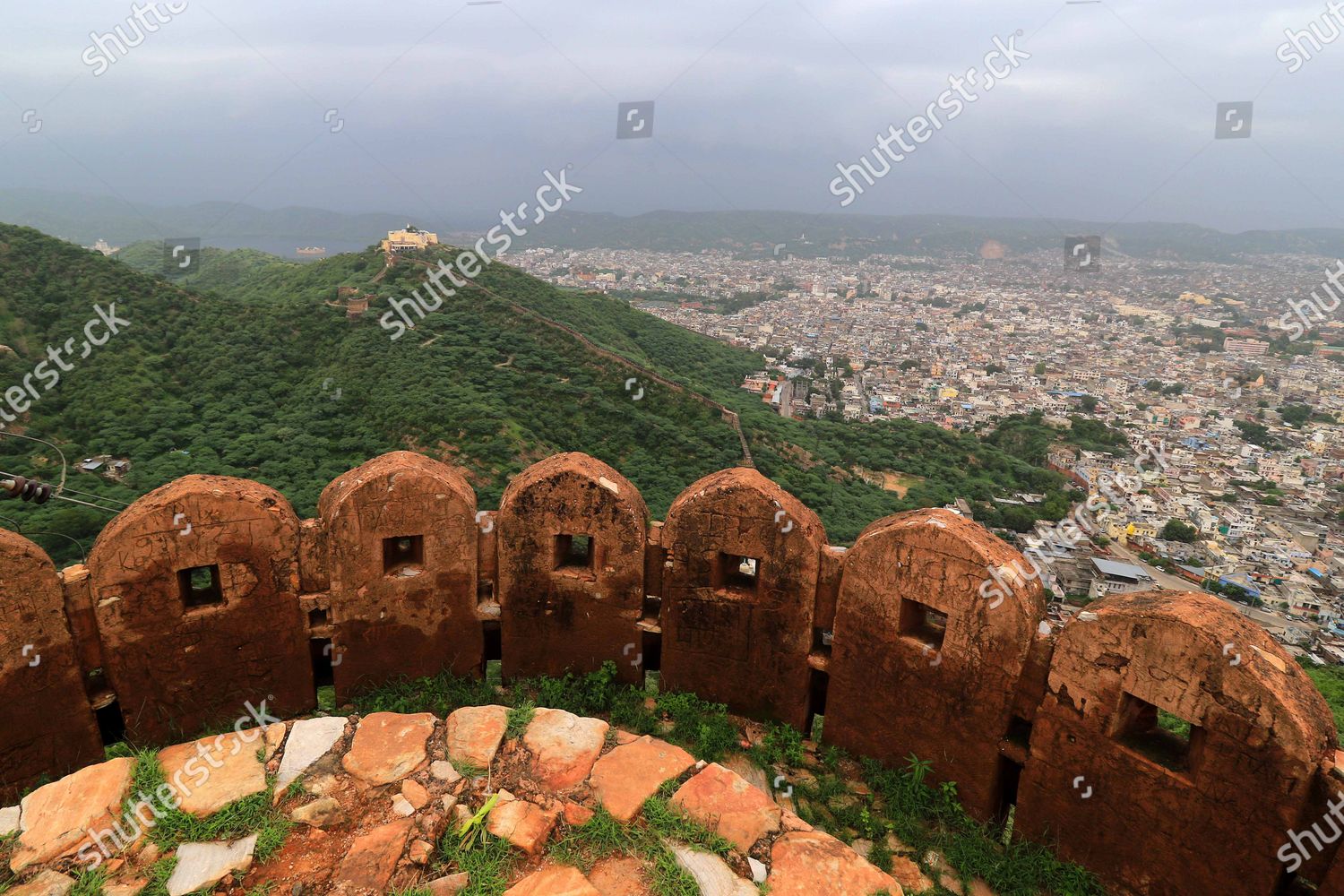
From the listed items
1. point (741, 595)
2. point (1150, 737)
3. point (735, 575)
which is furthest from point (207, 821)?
point (1150, 737)

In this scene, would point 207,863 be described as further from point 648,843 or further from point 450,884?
point 648,843

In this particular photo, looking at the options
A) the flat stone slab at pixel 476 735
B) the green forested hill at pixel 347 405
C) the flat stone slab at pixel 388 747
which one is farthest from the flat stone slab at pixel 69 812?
the green forested hill at pixel 347 405

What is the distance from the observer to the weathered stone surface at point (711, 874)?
3629 millimetres

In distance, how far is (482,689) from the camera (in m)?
6.16

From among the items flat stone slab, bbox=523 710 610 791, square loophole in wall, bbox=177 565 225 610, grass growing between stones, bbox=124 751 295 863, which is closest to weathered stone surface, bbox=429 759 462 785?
flat stone slab, bbox=523 710 610 791

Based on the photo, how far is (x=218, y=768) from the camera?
4.21 meters

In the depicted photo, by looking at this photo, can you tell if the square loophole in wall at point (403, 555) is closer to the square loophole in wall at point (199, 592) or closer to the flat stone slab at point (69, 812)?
the square loophole in wall at point (199, 592)

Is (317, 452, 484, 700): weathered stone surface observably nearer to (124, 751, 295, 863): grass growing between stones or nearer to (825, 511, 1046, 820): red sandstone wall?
(124, 751, 295, 863): grass growing between stones

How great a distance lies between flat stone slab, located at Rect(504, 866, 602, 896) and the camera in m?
3.52

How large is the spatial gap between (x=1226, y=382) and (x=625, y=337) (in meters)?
49.6

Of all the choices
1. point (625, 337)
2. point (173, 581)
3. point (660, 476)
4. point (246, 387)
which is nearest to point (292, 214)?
point (625, 337)

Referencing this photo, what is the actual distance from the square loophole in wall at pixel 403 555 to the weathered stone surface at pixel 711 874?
334 centimetres

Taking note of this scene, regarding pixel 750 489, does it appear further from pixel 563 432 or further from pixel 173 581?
pixel 563 432

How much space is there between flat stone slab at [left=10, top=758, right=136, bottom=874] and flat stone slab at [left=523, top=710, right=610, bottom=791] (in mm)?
2308
